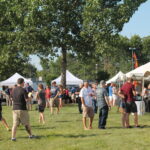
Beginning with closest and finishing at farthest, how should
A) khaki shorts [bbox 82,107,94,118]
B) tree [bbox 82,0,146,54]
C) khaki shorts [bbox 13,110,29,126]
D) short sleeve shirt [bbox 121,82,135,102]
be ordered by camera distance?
khaki shorts [bbox 13,110,29,126]
khaki shorts [bbox 82,107,94,118]
short sleeve shirt [bbox 121,82,135,102]
tree [bbox 82,0,146,54]

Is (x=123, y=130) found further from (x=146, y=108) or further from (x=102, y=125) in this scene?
(x=146, y=108)

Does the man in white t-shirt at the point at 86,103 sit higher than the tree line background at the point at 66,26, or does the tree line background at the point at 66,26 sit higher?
the tree line background at the point at 66,26

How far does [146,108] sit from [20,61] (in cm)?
3246

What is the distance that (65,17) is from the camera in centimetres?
3428

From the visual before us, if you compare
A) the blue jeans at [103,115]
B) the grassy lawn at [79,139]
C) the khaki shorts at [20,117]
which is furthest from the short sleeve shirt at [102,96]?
the khaki shorts at [20,117]

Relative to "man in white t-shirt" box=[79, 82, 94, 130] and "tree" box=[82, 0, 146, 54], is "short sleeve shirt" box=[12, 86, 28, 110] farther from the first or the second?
"tree" box=[82, 0, 146, 54]

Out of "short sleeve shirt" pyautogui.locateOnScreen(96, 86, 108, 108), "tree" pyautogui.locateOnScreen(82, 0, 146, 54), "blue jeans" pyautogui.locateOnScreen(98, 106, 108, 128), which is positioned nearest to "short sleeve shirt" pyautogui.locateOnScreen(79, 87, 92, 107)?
"short sleeve shirt" pyautogui.locateOnScreen(96, 86, 108, 108)

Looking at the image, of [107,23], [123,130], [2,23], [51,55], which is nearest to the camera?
[123,130]

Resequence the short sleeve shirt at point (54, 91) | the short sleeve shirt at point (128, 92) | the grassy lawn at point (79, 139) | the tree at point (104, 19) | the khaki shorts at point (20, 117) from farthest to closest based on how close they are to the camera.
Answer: the tree at point (104, 19) < the short sleeve shirt at point (54, 91) < the short sleeve shirt at point (128, 92) < the khaki shorts at point (20, 117) < the grassy lawn at point (79, 139)

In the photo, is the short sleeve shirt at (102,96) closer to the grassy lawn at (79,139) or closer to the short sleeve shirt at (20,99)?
the grassy lawn at (79,139)

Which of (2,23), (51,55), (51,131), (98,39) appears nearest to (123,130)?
(51,131)

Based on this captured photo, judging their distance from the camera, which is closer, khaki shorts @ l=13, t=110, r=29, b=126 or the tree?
khaki shorts @ l=13, t=110, r=29, b=126

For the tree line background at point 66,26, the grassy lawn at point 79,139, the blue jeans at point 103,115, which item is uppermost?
the tree line background at point 66,26

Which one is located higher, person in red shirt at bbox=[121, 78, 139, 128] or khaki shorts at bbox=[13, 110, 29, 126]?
person in red shirt at bbox=[121, 78, 139, 128]
